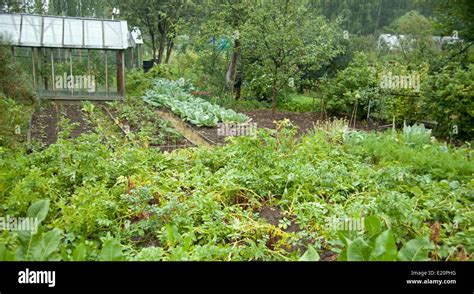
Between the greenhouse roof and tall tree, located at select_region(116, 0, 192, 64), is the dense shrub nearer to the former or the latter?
the greenhouse roof

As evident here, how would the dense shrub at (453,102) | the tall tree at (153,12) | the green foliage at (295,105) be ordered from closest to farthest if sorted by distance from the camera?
the dense shrub at (453,102)
the green foliage at (295,105)
the tall tree at (153,12)

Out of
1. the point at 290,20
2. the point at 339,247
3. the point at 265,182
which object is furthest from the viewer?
the point at 290,20

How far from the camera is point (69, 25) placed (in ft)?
43.1

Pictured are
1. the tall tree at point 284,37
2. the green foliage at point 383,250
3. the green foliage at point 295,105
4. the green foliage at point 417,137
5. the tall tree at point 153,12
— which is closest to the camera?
the green foliage at point 383,250

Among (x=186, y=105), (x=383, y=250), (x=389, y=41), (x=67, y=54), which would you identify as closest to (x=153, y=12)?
(x=67, y=54)

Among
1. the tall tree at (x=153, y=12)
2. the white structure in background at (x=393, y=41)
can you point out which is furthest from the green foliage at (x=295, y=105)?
the white structure in background at (x=393, y=41)

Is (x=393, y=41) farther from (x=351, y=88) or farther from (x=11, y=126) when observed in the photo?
(x=11, y=126)

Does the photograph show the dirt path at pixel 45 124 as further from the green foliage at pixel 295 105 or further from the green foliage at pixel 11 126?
the green foliage at pixel 295 105

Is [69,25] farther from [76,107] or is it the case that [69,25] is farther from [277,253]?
[277,253]

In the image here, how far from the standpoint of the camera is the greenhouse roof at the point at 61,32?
40.4 ft

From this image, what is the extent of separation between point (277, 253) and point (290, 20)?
9121 mm

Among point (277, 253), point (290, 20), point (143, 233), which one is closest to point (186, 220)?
point (143, 233)

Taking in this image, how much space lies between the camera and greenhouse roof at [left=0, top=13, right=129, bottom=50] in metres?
12.3

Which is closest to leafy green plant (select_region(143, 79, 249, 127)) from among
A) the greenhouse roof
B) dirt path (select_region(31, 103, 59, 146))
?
the greenhouse roof
